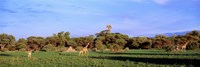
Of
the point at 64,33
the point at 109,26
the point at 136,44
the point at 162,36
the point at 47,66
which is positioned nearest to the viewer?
the point at 47,66

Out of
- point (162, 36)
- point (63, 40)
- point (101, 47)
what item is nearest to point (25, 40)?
point (63, 40)

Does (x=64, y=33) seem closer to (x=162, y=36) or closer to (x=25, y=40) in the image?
(x=25, y=40)

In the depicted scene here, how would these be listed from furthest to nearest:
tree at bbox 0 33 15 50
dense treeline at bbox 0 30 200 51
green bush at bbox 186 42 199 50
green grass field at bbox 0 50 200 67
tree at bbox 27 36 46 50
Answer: tree at bbox 0 33 15 50, tree at bbox 27 36 46 50, dense treeline at bbox 0 30 200 51, green bush at bbox 186 42 199 50, green grass field at bbox 0 50 200 67

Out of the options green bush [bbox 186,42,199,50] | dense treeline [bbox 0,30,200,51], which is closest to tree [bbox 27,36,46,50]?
dense treeline [bbox 0,30,200,51]

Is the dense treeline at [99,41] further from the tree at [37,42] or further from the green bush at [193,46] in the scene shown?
the green bush at [193,46]

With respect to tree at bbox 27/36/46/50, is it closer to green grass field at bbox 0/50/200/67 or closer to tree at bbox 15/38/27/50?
tree at bbox 15/38/27/50

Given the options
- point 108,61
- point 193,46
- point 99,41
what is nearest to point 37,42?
point 99,41

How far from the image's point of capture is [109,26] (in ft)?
437

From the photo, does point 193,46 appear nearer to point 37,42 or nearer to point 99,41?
point 99,41

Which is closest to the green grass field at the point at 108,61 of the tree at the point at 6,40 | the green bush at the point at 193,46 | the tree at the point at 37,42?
the green bush at the point at 193,46

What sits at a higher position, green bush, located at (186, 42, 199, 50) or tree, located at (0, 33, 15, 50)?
tree, located at (0, 33, 15, 50)

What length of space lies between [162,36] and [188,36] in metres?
8.20

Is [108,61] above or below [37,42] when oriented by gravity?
below

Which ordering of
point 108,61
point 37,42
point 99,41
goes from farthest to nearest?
point 37,42 → point 99,41 → point 108,61
